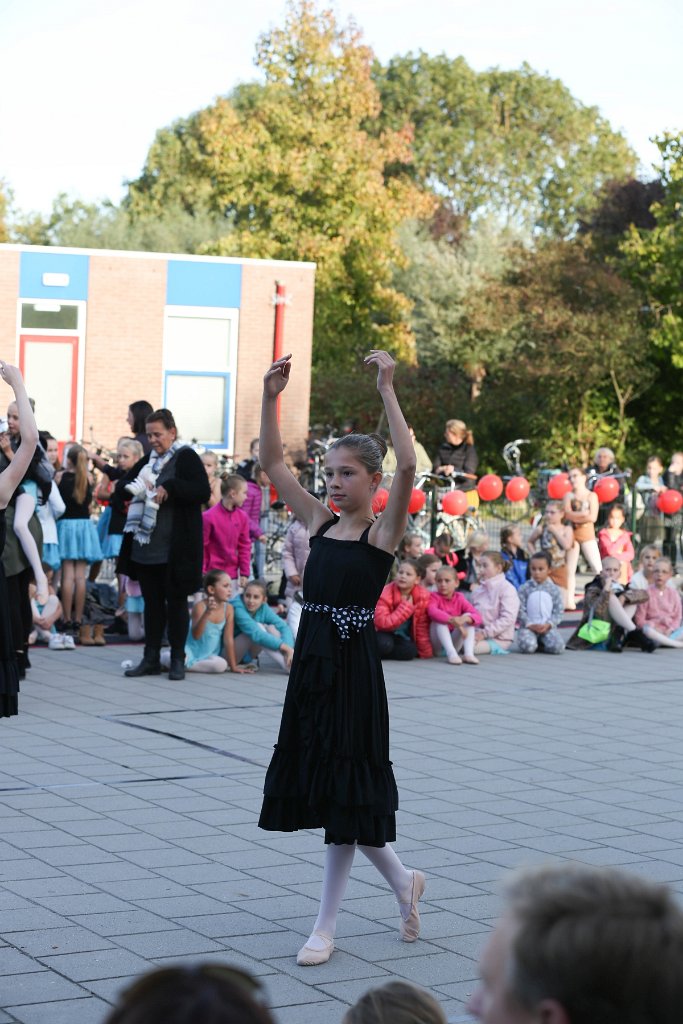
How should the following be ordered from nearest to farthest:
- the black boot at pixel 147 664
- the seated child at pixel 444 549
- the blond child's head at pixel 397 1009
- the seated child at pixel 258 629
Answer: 1. the blond child's head at pixel 397 1009
2. the black boot at pixel 147 664
3. the seated child at pixel 258 629
4. the seated child at pixel 444 549

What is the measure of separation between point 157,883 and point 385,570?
165 cm

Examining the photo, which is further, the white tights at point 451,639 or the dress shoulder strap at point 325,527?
the white tights at point 451,639

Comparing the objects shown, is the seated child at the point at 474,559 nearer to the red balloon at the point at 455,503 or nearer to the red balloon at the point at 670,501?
the red balloon at the point at 455,503

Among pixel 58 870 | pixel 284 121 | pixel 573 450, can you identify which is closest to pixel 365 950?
pixel 58 870

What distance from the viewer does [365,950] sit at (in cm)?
528

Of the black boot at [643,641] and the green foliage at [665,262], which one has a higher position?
the green foliage at [665,262]

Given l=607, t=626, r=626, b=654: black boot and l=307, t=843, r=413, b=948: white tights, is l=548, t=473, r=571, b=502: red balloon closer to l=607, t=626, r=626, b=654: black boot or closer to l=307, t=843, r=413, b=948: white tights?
l=607, t=626, r=626, b=654: black boot

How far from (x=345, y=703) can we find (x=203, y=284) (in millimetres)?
23421

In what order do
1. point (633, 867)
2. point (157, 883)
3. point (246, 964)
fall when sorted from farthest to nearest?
point (633, 867), point (157, 883), point (246, 964)

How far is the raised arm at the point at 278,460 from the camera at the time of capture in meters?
5.48

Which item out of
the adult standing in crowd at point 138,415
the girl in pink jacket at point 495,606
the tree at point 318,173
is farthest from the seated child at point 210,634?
the tree at point 318,173

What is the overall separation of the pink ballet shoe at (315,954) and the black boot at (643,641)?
9.44m

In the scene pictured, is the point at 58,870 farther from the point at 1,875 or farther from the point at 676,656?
the point at 676,656

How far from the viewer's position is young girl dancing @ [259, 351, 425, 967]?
16.8ft
